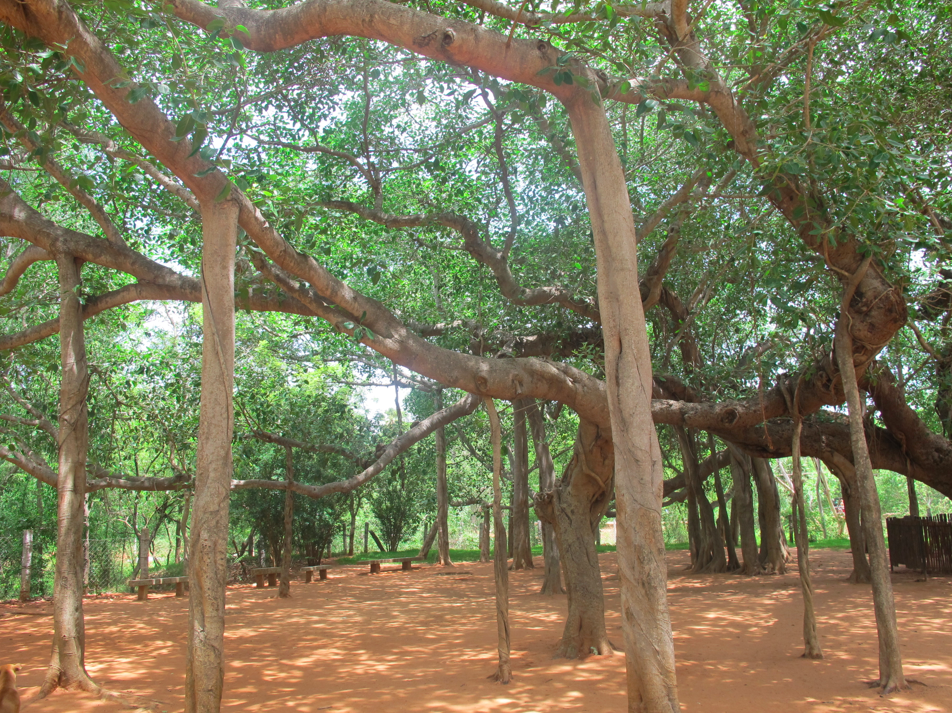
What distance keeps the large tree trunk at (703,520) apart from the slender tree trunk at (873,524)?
23.1 ft

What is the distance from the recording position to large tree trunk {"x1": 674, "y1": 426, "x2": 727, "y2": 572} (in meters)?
13.1

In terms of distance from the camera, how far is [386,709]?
16.8 ft

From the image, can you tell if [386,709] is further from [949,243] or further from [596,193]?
[949,243]

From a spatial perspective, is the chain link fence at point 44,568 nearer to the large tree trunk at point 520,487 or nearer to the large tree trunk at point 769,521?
the large tree trunk at point 520,487

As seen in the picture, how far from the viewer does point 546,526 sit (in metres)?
12.8

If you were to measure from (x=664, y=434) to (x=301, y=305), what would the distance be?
35.1 ft

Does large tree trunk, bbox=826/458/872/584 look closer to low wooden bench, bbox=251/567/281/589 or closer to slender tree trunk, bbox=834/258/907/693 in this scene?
slender tree trunk, bbox=834/258/907/693

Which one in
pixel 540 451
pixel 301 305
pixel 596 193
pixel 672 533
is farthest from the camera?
pixel 672 533

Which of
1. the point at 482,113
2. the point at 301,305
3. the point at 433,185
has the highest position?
the point at 482,113

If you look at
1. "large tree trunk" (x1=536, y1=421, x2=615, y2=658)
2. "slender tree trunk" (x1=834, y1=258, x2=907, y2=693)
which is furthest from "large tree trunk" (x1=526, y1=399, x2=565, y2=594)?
"slender tree trunk" (x1=834, y1=258, x2=907, y2=693)

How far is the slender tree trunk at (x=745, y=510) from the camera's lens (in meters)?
12.6

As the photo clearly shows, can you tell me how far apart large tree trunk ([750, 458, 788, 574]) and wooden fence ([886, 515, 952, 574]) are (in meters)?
1.81

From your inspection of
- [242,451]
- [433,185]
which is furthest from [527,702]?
[242,451]

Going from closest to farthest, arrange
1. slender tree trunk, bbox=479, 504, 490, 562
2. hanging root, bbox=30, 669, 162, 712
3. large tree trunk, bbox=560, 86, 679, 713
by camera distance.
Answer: large tree trunk, bbox=560, 86, 679, 713 < hanging root, bbox=30, 669, 162, 712 < slender tree trunk, bbox=479, 504, 490, 562
